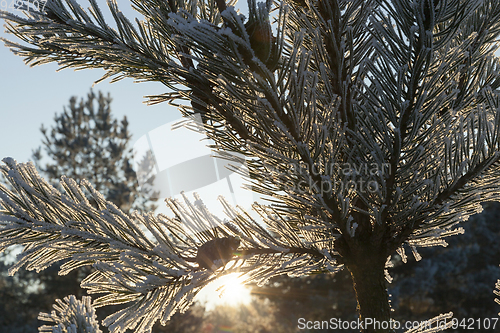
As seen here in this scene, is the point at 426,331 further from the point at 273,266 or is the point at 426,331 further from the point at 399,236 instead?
the point at 273,266

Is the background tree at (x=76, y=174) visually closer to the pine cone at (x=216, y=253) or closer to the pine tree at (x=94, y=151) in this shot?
the pine tree at (x=94, y=151)

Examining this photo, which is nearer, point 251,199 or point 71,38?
point 71,38

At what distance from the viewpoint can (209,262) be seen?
1192mm

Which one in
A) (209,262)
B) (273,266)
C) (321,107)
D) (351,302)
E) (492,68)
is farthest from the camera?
(351,302)

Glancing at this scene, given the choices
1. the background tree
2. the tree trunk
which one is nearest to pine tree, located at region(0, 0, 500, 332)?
the tree trunk

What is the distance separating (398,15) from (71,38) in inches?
52.5

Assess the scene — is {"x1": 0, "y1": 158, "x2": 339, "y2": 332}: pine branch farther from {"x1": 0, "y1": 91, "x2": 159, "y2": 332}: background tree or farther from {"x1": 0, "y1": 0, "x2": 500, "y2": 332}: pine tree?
{"x1": 0, "y1": 91, "x2": 159, "y2": 332}: background tree

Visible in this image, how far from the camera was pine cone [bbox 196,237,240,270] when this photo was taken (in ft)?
3.91

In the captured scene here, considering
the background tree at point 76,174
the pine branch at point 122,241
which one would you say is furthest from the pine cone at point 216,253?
the background tree at point 76,174

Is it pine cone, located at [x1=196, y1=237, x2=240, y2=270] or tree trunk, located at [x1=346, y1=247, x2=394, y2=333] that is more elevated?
pine cone, located at [x1=196, y1=237, x2=240, y2=270]

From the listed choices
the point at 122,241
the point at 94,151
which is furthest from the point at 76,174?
the point at 122,241

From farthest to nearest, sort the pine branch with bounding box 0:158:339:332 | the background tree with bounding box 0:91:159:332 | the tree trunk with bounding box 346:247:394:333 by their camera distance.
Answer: the background tree with bounding box 0:91:159:332 → the tree trunk with bounding box 346:247:394:333 → the pine branch with bounding box 0:158:339:332

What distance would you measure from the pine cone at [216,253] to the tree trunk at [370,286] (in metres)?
0.67

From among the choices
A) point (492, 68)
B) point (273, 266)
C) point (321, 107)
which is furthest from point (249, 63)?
point (492, 68)
